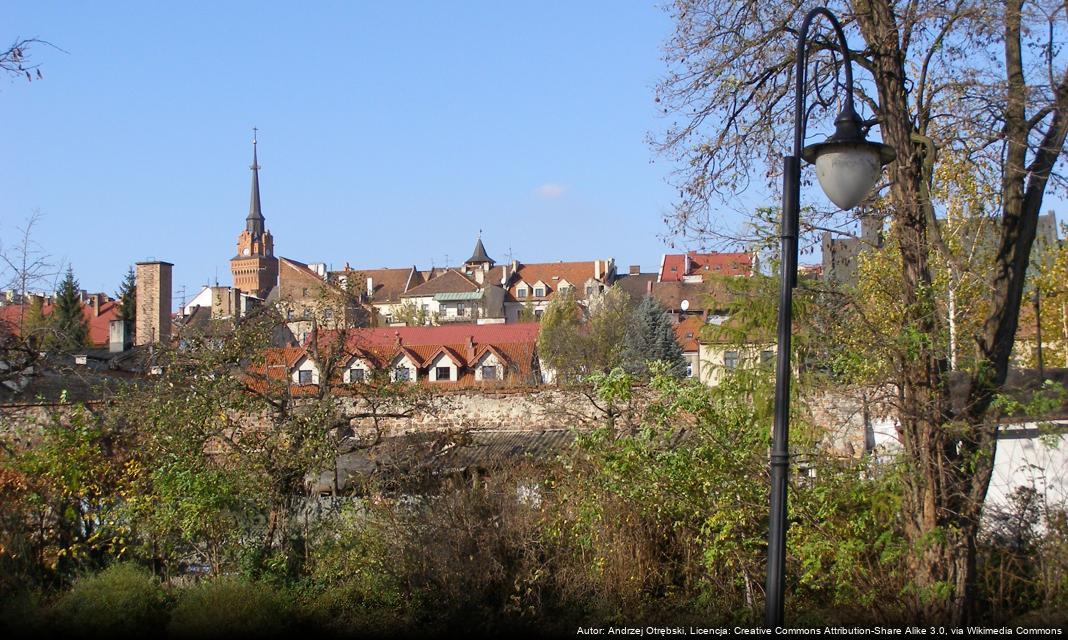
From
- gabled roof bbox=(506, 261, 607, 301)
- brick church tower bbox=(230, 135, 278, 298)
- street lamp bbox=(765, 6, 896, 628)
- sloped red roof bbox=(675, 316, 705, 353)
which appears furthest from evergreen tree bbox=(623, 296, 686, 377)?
brick church tower bbox=(230, 135, 278, 298)

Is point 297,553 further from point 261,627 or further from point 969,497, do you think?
point 969,497

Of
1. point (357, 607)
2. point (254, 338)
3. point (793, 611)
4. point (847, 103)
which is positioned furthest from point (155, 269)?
point (847, 103)

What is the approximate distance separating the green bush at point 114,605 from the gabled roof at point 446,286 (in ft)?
321

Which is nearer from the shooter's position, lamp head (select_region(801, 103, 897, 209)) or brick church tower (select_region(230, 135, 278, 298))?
lamp head (select_region(801, 103, 897, 209))

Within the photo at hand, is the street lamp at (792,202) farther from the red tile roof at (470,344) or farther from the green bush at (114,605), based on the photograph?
the red tile roof at (470,344)

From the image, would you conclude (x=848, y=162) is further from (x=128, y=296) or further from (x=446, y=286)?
(x=446, y=286)

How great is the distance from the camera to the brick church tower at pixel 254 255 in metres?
177

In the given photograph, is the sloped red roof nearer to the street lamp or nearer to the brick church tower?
the street lamp

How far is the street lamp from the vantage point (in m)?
7.00

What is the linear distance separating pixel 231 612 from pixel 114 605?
1.71 m

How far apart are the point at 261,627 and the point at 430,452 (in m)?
3.67

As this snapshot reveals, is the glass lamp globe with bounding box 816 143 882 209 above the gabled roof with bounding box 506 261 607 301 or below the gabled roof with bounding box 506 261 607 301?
below

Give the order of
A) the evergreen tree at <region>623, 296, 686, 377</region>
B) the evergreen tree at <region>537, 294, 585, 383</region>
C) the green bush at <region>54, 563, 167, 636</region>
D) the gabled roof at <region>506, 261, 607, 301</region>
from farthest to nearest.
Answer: the gabled roof at <region>506, 261, 607, 301</region> → the evergreen tree at <region>537, 294, 585, 383</region> → the evergreen tree at <region>623, 296, 686, 377</region> → the green bush at <region>54, 563, 167, 636</region>

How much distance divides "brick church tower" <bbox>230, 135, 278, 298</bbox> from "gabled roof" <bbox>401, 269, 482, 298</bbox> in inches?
2627
